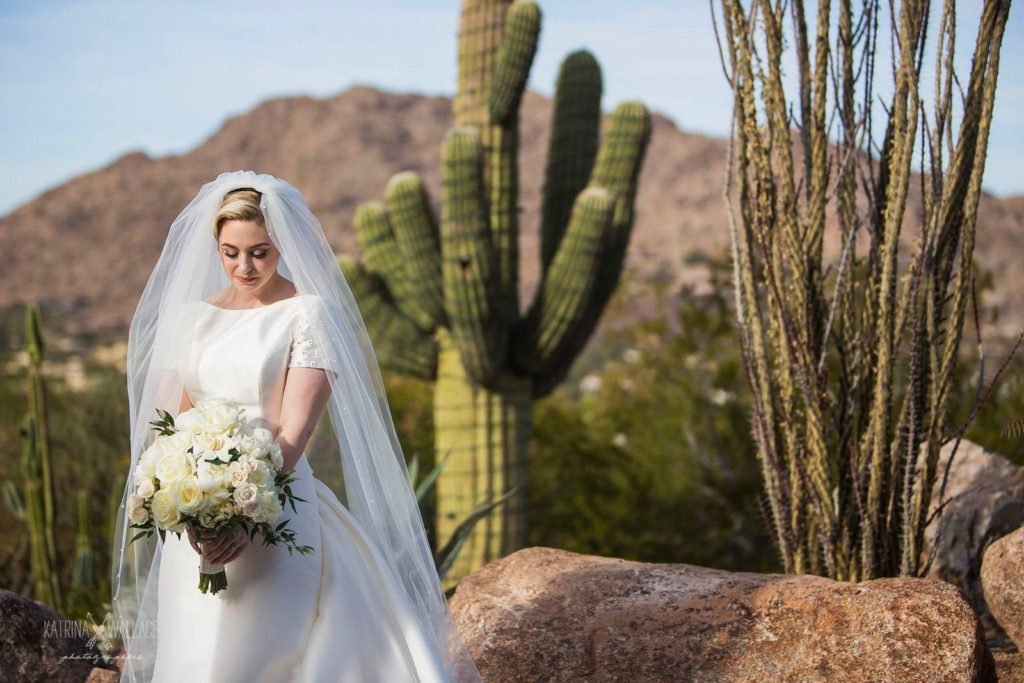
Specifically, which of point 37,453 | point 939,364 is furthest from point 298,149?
point 939,364

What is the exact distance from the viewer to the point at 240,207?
300cm

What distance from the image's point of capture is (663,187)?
1577 inches

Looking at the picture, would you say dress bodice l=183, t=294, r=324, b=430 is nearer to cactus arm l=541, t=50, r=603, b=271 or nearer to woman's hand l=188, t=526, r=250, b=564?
woman's hand l=188, t=526, r=250, b=564

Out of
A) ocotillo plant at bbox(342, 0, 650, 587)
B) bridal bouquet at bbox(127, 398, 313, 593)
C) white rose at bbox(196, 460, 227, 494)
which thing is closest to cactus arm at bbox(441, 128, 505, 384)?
ocotillo plant at bbox(342, 0, 650, 587)

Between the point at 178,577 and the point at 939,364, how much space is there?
302 centimetres

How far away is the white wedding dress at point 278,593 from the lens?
2805mm

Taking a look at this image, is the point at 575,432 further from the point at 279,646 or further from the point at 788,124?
the point at 279,646

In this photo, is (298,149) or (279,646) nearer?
(279,646)

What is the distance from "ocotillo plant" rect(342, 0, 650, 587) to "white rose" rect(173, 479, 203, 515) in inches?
174

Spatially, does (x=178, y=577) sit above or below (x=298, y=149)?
below

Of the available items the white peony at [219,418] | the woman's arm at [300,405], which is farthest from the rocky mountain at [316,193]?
the white peony at [219,418]

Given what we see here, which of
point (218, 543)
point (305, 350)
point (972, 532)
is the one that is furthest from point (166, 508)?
point (972, 532)

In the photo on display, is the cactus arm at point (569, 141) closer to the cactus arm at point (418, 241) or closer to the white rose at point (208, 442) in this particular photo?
the cactus arm at point (418, 241)

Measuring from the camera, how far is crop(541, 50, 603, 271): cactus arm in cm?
773
